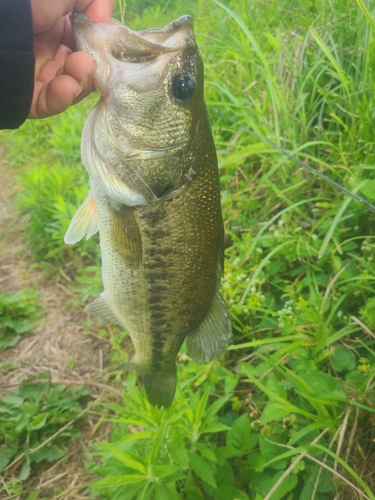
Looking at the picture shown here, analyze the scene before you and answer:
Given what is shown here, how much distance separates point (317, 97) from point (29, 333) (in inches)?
98.5

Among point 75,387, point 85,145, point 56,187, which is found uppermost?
point 85,145

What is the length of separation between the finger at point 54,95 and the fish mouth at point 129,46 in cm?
10

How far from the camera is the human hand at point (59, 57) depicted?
1207mm

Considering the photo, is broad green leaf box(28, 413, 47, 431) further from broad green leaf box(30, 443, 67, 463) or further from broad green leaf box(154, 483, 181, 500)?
broad green leaf box(154, 483, 181, 500)

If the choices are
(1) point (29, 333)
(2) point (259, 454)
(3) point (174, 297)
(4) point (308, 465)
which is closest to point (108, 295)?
(3) point (174, 297)

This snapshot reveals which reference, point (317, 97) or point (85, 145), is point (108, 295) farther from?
point (317, 97)

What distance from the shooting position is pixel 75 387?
2.34 meters

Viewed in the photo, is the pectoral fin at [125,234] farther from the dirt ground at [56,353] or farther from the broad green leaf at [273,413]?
the dirt ground at [56,353]

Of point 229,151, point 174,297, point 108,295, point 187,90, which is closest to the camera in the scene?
point 187,90

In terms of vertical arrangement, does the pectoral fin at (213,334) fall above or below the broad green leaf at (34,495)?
above

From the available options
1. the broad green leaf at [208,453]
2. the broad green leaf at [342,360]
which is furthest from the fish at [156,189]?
the broad green leaf at [342,360]

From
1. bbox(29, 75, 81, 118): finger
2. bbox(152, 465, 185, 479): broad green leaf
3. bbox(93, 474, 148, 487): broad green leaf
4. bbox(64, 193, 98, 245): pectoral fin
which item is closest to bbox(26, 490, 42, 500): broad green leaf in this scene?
bbox(93, 474, 148, 487): broad green leaf

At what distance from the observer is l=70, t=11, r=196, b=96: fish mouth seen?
119cm

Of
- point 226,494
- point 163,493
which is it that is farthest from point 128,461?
point 226,494
